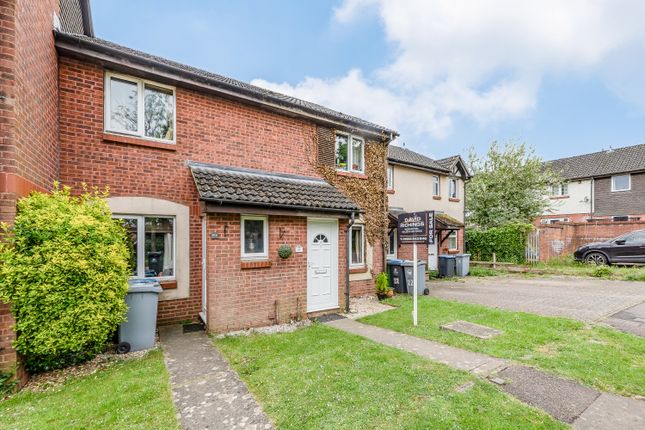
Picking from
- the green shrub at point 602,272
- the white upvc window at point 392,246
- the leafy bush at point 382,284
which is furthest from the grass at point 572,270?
the leafy bush at point 382,284

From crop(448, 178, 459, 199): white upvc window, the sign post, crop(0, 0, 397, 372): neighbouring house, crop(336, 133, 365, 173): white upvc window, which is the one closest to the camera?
crop(0, 0, 397, 372): neighbouring house

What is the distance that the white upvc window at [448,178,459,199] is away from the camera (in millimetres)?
18750

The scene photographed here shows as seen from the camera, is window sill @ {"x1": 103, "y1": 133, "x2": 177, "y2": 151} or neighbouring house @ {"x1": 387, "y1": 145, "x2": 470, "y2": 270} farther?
neighbouring house @ {"x1": 387, "y1": 145, "x2": 470, "y2": 270}

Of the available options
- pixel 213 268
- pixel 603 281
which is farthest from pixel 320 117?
pixel 603 281

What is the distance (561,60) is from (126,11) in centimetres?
1854

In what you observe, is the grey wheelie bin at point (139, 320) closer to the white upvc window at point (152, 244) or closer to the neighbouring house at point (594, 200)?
the white upvc window at point (152, 244)

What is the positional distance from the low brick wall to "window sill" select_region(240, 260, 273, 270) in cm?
1870

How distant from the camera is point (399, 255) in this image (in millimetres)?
14789

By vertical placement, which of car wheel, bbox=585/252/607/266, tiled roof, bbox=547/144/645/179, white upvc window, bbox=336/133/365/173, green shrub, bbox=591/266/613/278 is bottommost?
green shrub, bbox=591/266/613/278

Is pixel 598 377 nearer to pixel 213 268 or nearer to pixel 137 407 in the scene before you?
pixel 137 407

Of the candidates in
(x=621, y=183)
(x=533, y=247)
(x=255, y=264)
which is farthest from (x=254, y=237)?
(x=621, y=183)

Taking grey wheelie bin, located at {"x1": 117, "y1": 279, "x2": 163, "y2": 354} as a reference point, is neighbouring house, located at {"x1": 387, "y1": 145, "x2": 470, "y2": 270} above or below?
above

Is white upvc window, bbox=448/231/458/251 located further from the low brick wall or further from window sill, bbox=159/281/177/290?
window sill, bbox=159/281/177/290

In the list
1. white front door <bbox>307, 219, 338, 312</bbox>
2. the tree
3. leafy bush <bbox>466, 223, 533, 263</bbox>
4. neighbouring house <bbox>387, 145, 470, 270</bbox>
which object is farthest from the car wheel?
white front door <bbox>307, 219, 338, 312</bbox>
